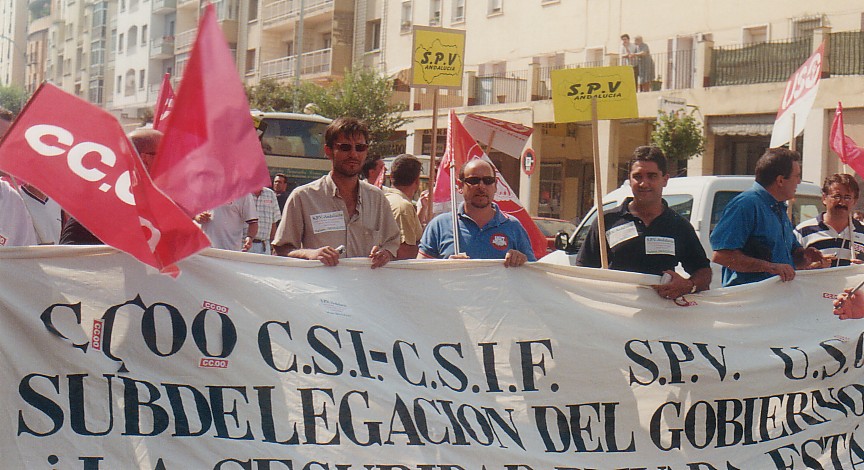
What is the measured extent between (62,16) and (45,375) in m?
99.5

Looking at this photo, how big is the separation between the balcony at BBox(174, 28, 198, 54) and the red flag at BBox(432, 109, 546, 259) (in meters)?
55.3

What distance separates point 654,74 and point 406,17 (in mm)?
13915

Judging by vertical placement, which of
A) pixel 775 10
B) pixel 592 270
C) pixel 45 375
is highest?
pixel 775 10

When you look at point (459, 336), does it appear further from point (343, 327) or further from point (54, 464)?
point (54, 464)

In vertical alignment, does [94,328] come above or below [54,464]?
above

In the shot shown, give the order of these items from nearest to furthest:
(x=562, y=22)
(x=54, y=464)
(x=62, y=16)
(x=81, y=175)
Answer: (x=81, y=175) < (x=54, y=464) < (x=562, y=22) < (x=62, y=16)

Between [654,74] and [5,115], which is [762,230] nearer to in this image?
[5,115]

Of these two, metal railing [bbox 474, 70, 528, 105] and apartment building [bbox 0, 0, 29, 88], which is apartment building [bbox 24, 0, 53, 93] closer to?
apartment building [bbox 0, 0, 29, 88]

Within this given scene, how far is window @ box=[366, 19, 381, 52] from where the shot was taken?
43.9m

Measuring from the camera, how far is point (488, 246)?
597 centimetres

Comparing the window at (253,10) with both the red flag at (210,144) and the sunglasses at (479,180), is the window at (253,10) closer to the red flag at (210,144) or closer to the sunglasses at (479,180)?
the sunglasses at (479,180)

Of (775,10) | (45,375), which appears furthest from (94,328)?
(775,10)

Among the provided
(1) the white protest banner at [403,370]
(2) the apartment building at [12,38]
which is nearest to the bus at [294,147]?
(1) the white protest banner at [403,370]

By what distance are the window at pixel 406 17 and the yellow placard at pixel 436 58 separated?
100 feet
